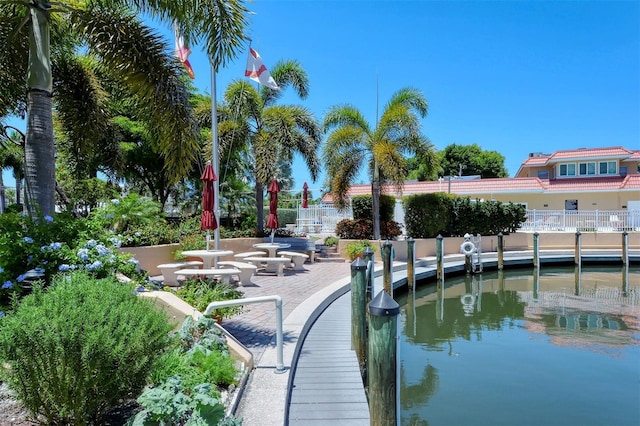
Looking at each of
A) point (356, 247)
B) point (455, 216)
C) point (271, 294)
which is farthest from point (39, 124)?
point (455, 216)

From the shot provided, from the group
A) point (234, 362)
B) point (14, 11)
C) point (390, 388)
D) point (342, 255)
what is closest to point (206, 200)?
point (14, 11)

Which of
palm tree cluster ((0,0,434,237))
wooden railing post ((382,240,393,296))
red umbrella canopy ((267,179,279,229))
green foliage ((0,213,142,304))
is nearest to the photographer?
green foliage ((0,213,142,304))

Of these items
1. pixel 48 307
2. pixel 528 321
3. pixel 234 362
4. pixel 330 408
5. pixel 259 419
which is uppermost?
pixel 48 307

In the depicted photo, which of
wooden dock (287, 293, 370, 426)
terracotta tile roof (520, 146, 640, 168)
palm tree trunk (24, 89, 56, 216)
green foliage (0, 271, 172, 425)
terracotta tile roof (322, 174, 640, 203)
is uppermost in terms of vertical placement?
terracotta tile roof (520, 146, 640, 168)

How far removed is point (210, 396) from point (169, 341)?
2.29 feet

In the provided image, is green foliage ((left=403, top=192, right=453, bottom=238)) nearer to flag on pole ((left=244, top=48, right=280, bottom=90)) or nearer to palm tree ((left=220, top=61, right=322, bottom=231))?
palm tree ((left=220, top=61, right=322, bottom=231))

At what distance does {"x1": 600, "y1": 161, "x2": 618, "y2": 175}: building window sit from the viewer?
104 feet

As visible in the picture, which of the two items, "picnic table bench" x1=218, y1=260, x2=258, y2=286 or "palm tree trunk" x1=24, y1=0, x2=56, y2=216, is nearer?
"palm tree trunk" x1=24, y1=0, x2=56, y2=216

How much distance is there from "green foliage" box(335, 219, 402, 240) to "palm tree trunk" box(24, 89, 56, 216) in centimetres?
1232

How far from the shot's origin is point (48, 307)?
2.90 metres

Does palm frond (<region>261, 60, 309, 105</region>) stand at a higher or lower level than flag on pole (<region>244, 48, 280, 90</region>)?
higher

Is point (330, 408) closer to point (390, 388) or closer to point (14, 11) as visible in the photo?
point (390, 388)

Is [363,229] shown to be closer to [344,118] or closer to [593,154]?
[344,118]

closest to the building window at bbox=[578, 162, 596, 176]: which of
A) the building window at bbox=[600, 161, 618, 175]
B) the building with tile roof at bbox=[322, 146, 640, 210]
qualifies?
the building with tile roof at bbox=[322, 146, 640, 210]
